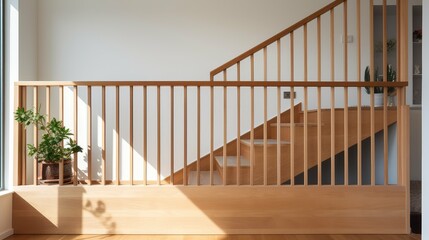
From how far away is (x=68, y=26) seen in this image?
400 cm

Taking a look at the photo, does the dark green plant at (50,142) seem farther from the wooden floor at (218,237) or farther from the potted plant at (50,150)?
the wooden floor at (218,237)

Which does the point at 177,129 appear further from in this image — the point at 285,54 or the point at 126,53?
the point at 285,54

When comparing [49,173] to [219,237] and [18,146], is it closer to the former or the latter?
[18,146]

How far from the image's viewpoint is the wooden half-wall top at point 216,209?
279 centimetres

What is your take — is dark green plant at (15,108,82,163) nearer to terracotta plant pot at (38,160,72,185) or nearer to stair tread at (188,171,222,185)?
terracotta plant pot at (38,160,72,185)

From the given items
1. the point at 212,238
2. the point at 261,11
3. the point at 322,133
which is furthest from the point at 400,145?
the point at 261,11

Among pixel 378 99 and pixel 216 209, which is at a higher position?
pixel 378 99

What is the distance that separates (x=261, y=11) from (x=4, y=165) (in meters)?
2.89

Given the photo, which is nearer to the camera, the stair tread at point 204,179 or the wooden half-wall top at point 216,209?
the wooden half-wall top at point 216,209

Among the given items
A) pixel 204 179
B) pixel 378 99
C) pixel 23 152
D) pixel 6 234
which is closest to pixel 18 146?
pixel 23 152

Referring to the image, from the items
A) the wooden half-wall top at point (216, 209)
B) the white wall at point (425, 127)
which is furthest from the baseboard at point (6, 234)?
the white wall at point (425, 127)

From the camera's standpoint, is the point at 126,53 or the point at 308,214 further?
the point at 126,53

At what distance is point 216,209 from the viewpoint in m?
2.79

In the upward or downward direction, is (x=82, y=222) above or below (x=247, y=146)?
below
